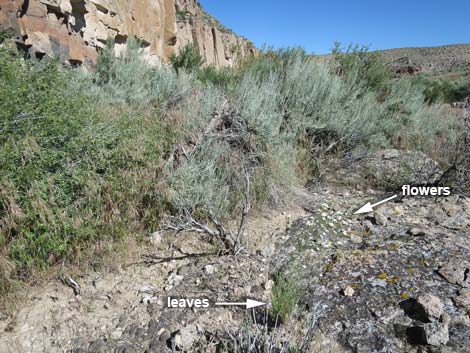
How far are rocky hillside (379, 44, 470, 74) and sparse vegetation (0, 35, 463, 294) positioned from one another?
107 ft

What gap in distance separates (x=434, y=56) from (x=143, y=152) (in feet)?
164

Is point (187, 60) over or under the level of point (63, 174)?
over

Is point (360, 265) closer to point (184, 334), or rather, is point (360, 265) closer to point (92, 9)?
point (184, 334)

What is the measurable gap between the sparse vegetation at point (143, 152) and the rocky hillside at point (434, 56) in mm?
32629

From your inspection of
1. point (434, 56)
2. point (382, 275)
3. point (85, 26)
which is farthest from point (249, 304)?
point (434, 56)

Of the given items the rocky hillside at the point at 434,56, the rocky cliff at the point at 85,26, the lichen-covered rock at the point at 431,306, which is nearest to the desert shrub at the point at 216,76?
the rocky cliff at the point at 85,26

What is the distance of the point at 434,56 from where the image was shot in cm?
3950

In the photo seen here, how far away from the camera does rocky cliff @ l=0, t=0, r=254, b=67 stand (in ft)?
14.9

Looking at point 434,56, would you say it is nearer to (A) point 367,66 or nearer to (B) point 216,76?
(A) point 367,66

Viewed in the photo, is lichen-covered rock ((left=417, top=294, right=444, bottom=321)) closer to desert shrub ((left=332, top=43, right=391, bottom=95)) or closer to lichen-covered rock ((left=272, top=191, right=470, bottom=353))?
lichen-covered rock ((left=272, top=191, right=470, bottom=353))

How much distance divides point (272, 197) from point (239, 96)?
1.79 m

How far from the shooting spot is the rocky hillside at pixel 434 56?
32.2 metres

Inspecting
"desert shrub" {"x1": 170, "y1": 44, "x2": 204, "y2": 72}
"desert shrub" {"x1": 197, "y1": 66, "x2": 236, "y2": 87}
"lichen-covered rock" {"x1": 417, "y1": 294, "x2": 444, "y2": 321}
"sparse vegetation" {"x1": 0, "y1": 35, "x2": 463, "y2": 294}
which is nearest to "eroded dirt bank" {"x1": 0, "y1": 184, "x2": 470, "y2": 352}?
"lichen-covered rock" {"x1": 417, "y1": 294, "x2": 444, "y2": 321}

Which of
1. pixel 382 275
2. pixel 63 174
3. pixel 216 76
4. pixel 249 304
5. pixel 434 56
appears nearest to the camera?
pixel 249 304
